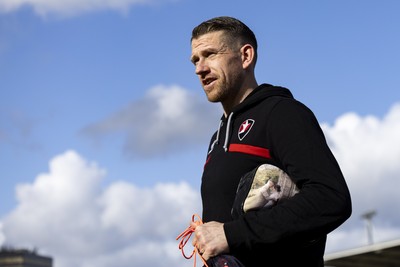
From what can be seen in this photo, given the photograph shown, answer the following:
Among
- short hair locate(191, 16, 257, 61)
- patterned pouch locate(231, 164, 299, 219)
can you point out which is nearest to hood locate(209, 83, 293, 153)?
short hair locate(191, 16, 257, 61)

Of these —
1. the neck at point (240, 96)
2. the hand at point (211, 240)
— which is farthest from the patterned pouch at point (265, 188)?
the neck at point (240, 96)

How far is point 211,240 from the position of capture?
3.25m

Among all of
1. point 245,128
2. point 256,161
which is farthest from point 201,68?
point 256,161

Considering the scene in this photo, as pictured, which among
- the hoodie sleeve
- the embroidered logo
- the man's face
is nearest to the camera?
the hoodie sleeve

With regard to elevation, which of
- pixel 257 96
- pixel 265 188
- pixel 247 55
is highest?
pixel 247 55

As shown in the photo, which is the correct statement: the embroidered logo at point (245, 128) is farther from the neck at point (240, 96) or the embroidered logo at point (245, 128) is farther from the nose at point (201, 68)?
the nose at point (201, 68)

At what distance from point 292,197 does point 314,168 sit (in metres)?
0.15

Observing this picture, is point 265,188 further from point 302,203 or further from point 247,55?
point 247,55

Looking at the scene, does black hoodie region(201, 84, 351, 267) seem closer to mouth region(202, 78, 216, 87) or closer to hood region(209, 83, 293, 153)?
hood region(209, 83, 293, 153)

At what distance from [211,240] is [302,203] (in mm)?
425

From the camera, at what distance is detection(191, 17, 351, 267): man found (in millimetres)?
3164

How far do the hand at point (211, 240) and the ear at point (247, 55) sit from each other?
86 centimetres

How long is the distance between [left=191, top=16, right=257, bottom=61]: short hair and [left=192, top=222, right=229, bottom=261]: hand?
959 mm

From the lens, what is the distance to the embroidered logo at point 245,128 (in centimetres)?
348
